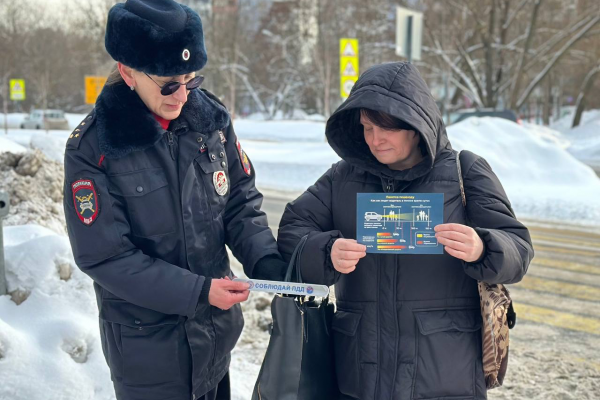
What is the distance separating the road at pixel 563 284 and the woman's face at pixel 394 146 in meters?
3.57

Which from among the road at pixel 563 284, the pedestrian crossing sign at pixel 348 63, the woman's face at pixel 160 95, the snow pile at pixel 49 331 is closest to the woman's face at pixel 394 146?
the woman's face at pixel 160 95

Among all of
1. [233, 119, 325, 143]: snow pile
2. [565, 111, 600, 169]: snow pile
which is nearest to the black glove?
[565, 111, 600, 169]: snow pile

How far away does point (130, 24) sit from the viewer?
1.93 meters

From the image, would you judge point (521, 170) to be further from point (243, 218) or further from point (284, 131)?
point (284, 131)

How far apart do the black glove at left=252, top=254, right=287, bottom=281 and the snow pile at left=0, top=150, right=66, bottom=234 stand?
2999 mm

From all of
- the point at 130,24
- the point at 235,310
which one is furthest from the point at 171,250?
the point at 130,24

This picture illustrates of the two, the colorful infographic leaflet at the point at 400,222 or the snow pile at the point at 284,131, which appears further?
the snow pile at the point at 284,131

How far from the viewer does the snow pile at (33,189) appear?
186 inches

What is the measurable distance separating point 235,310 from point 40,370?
133cm

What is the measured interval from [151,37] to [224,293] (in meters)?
0.80

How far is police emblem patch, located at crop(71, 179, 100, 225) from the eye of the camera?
1917mm

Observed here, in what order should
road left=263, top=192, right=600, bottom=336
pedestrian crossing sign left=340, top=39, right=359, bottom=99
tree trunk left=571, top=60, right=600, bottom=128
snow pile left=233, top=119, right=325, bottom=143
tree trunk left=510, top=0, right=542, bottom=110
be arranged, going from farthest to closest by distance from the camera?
tree trunk left=571, top=60, right=600, bottom=128
snow pile left=233, top=119, right=325, bottom=143
tree trunk left=510, top=0, right=542, bottom=110
pedestrian crossing sign left=340, top=39, right=359, bottom=99
road left=263, top=192, right=600, bottom=336

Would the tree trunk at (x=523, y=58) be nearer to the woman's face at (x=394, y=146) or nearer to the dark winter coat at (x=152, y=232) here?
the woman's face at (x=394, y=146)

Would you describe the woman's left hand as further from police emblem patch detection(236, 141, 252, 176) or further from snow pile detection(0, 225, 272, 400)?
snow pile detection(0, 225, 272, 400)
